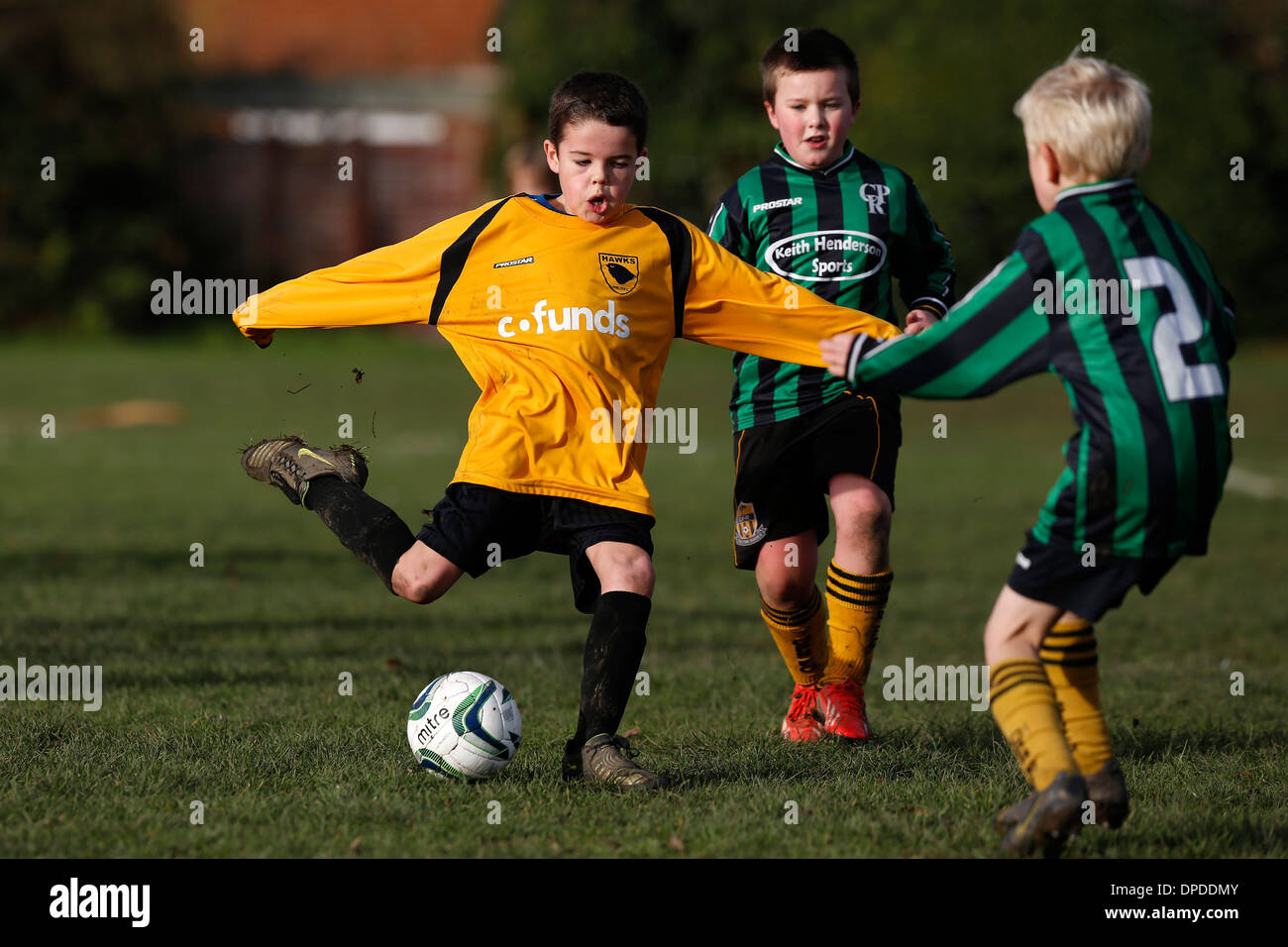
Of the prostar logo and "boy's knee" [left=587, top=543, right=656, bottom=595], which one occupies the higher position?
the prostar logo

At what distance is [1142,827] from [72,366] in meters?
22.9

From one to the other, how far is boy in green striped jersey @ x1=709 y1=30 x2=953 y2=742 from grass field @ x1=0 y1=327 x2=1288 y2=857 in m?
0.46

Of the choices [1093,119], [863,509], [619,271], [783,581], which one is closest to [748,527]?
[783,581]

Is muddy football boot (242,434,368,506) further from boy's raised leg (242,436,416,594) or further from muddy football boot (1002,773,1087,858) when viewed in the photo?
muddy football boot (1002,773,1087,858)

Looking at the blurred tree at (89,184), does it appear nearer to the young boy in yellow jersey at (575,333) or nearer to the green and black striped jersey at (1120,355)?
the young boy in yellow jersey at (575,333)

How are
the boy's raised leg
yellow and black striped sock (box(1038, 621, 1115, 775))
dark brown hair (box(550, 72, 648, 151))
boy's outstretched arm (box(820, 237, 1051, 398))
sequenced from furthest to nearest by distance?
the boy's raised leg, dark brown hair (box(550, 72, 648, 151)), yellow and black striped sock (box(1038, 621, 1115, 775)), boy's outstretched arm (box(820, 237, 1051, 398))

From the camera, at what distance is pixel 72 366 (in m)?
24.1

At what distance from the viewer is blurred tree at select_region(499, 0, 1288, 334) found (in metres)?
24.9

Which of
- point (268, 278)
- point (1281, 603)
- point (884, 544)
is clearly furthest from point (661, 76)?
point (884, 544)

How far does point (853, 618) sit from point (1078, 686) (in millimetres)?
1389

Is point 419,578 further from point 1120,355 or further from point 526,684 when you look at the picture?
point 1120,355

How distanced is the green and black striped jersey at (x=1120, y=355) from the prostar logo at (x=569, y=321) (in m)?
1.10

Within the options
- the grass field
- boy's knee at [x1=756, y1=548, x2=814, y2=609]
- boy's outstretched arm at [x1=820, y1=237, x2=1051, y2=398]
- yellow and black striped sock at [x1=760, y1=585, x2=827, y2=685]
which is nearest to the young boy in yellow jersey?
the grass field

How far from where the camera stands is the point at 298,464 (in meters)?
4.70
